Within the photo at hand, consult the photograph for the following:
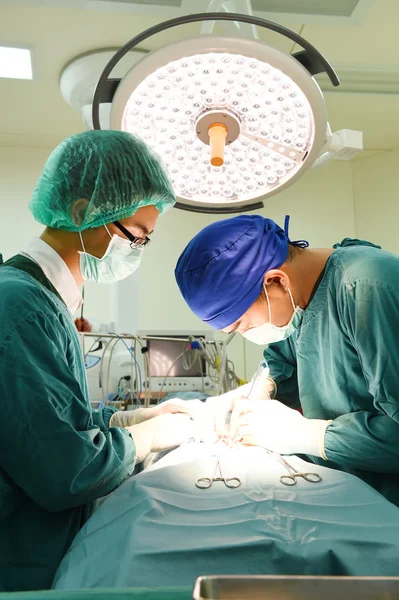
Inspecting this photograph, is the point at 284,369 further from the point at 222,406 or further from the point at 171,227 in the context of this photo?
the point at 171,227

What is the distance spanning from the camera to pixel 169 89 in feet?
2.95

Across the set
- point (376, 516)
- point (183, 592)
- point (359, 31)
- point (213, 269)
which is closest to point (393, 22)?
point (359, 31)

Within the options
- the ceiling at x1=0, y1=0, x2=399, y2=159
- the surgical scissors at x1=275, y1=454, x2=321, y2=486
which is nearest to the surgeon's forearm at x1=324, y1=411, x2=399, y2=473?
the surgical scissors at x1=275, y1=454, x2=321, y2=486

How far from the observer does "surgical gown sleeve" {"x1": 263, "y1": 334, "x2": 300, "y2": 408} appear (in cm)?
173

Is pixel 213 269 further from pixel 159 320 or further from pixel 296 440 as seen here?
pixel 159 320

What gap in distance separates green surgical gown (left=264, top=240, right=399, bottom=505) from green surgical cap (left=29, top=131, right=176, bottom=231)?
505 millimetres

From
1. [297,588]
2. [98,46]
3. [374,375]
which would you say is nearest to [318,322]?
[374,375]

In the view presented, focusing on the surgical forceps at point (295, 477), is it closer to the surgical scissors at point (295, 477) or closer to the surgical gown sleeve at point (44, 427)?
the surgical scissors at point (295, 477)

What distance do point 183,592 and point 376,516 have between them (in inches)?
21.2

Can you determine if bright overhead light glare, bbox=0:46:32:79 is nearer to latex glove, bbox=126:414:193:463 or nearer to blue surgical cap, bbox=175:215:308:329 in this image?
blue surgical cap, bbox=175:215:308:329

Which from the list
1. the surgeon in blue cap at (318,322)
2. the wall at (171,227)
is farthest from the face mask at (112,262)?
the wall at (171,227)

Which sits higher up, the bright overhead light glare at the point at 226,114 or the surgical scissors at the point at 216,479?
the bright overhead light glare at the point at 226,114

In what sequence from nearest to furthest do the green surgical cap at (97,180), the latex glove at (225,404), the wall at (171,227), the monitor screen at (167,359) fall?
the green surgical cap at (97,180) → the latex glove at (225,404) → the monitor screen at (167,359) → the wall at (171,227)

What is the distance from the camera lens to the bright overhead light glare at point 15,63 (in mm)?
2561
